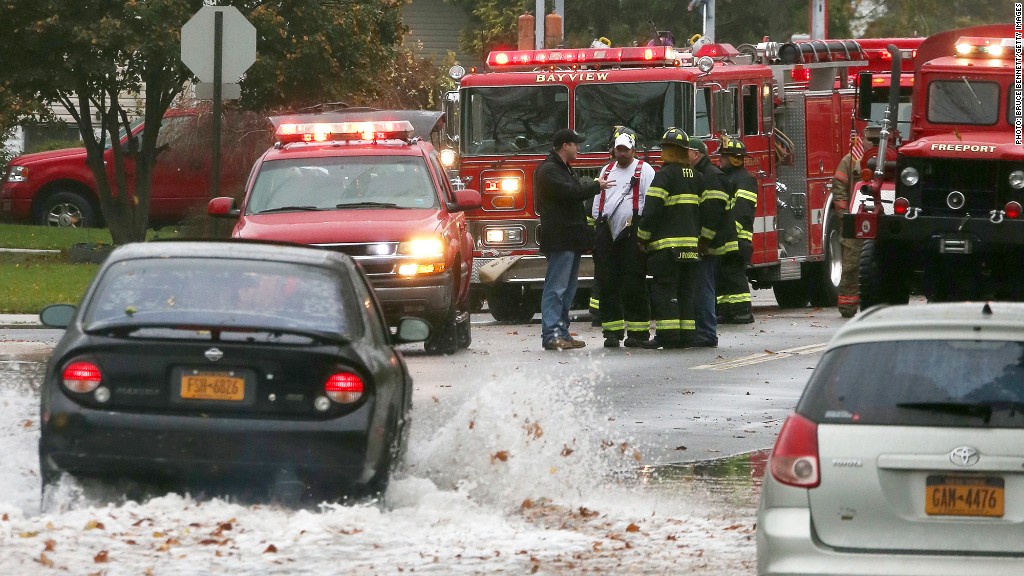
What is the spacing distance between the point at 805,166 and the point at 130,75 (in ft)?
34.8

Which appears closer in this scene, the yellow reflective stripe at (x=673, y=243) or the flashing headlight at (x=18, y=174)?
the yellow reflective stripe at (x=673, y=243)

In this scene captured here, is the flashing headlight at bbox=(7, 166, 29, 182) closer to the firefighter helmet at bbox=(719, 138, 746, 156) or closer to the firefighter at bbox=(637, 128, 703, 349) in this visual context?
the firefighter helmet at bbox=(719, 138, 746, 156)

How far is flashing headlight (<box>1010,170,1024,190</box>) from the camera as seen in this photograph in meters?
16.8

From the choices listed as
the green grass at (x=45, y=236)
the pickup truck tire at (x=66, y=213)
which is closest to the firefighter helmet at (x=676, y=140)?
the green grass at (x=45, y=236)

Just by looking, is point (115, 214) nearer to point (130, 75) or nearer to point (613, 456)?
point (130, 75)

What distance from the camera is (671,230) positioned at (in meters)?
16.8

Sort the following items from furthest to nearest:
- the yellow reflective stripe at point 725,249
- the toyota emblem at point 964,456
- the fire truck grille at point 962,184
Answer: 1. the yellow reflective stripe at point 725,249
2. the fire truck grille at point 962,184
3. the toyota emblem at point 964,456

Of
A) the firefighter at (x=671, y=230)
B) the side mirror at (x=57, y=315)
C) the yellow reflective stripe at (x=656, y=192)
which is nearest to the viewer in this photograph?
the side mirror at (x=57, y=315)

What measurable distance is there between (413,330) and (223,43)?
28.7 feet

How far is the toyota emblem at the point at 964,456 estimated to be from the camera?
6.01 metres

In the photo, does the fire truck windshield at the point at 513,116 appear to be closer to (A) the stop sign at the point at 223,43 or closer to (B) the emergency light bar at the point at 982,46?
(A) the stop sign at the point at 223,43

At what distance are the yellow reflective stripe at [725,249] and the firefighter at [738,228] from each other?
1891 mm

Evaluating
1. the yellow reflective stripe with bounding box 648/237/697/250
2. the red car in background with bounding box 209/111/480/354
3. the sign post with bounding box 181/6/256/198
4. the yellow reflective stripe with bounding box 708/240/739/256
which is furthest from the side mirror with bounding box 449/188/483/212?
the sign post with bounding box 181/6/256/198

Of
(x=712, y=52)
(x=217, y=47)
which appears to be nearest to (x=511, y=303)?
(x=712, y=52)
